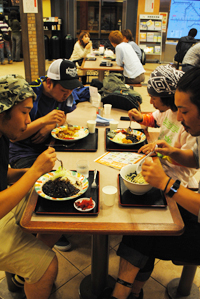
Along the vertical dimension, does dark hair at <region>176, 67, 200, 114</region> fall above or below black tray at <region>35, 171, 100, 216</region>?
above

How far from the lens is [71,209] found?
130 cm

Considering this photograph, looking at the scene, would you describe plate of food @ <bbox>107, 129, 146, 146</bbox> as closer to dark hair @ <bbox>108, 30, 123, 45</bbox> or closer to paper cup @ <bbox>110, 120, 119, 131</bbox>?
paper cup @ <bbox>110, 120, 119, 131</bbox>

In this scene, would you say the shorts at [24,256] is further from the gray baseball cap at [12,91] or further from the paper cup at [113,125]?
the paper cup at [113,125]

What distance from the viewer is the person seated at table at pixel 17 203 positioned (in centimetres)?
128

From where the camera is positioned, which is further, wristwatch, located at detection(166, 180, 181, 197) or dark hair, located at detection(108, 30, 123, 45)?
dark hair, located at detection(108, 30, 123, 45)

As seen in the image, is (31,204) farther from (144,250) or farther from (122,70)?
(122,70)

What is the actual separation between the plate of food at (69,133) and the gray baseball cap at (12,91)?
28.6 inches

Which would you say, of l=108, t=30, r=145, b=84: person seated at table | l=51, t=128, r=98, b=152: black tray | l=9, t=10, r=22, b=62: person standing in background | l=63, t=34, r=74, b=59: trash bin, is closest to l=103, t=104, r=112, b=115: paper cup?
l=51, t=128, r=98, b=152: black tray

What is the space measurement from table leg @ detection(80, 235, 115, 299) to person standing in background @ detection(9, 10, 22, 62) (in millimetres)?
10365

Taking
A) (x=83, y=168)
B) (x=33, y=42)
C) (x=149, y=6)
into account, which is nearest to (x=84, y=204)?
(x=83, y=168)

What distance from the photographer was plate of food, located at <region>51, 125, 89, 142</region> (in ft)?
6.75

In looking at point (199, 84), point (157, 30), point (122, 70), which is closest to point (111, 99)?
point (199, 84)

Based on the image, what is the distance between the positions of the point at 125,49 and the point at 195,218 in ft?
14.2

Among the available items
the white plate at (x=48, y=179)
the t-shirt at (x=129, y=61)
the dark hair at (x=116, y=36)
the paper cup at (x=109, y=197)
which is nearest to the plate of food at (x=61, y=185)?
the white plate at (x=48, y=179)
